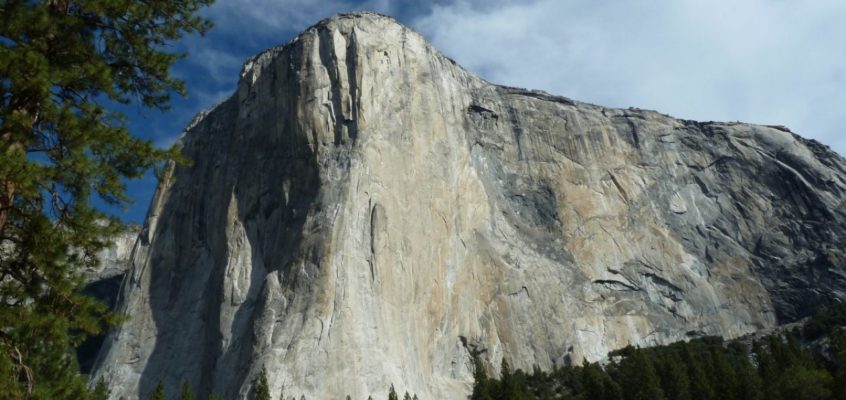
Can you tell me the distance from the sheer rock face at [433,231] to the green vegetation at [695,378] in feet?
15.0

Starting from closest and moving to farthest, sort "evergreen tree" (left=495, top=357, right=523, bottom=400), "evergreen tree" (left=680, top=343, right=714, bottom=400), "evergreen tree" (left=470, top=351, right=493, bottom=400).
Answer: "evergreen tree" (left=680, top=343, right=714, bottom=400)
"evergreen tree" (left=495, top=357, right=523, bottom=400)
"evergreen tree" (left=470, top=351, right=493, bottom=400)

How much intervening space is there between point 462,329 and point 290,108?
21.3 metres

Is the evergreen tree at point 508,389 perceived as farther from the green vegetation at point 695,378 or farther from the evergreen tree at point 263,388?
the evergreen tree at point 263,388

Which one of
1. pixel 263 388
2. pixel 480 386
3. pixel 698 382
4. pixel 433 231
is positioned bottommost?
pixel 698 382

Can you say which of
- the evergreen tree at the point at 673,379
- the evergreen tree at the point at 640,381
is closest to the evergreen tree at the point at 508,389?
the evergreen tree at the point at 640,381

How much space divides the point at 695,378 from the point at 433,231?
2070cm

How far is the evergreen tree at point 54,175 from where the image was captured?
9352 mm

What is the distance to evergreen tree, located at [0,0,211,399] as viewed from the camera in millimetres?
9352

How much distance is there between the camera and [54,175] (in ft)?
32.1

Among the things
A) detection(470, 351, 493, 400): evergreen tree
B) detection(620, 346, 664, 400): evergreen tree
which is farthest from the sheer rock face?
detection(620, 346, 664, 400): evergreen tree

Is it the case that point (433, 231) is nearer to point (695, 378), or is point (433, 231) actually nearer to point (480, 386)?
point (480, 386)

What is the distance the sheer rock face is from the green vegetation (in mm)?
4585

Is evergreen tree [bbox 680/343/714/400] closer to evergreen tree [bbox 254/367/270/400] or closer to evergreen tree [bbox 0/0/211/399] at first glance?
evergreen tree [bbox 254/367/270/400]

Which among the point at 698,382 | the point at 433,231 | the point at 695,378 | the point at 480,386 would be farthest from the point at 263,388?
the point at 695,378
